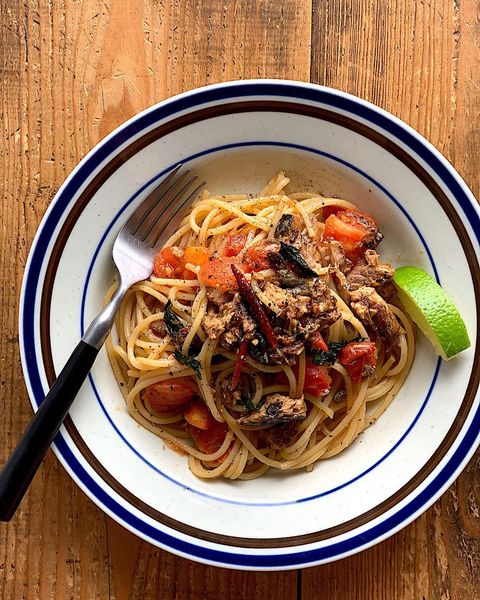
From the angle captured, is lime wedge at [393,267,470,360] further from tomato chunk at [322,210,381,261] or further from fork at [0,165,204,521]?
fork at [0,165,204,521]

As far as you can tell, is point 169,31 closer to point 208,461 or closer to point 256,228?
point 256,228

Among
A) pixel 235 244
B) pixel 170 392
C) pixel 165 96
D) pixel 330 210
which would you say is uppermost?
pixel 165 96

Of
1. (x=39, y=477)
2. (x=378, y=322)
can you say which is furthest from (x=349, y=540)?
(x=39, y=477)

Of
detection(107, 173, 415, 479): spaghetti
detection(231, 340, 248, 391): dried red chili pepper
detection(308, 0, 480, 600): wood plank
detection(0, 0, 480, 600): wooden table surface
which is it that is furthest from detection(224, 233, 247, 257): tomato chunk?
detection(308, 0, 480, 600): wood plank

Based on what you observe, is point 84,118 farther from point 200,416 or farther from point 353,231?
point 200,416

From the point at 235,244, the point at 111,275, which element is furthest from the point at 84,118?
the point at 235,244

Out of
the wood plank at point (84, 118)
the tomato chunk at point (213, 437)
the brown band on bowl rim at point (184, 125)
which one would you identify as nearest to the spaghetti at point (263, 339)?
the tomato chunk at point (213, 437)

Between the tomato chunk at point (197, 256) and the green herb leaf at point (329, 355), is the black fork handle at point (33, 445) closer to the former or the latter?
the tomato chunk at point (197, 256)
